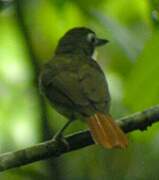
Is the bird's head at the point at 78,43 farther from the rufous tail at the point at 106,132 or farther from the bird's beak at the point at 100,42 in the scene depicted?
the rufous tail at the point at 106,132

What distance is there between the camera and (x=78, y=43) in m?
4.16

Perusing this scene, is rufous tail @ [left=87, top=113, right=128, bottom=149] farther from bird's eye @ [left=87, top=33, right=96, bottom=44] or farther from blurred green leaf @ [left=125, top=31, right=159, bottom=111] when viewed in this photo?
bird's eye @ [left=87, top=33, right=96, bottom=44]

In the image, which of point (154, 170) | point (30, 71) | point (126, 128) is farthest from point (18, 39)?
point (154, 170)

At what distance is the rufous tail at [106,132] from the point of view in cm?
263

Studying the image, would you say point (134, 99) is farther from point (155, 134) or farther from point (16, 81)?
point (16, 81)

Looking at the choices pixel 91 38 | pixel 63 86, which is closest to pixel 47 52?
pixel 63 86

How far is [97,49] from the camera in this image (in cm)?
416

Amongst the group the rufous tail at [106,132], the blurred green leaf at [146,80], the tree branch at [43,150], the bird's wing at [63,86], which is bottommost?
the rufous tail at [106,132]

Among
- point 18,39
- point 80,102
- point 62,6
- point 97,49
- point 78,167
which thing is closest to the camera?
point 62,6

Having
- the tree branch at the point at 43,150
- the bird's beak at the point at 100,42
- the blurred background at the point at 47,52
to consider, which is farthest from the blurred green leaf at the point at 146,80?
the bird's beak at the point at 100,42

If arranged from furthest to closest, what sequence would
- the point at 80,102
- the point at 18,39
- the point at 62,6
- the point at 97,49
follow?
the point at 97,49, the point at 80,102, the point at 18,39, the point at 62,6

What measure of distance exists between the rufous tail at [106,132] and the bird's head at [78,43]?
1.08 metres

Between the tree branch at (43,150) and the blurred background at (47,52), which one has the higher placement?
the blurred background at (47,52)

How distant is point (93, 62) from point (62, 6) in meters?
1.29
